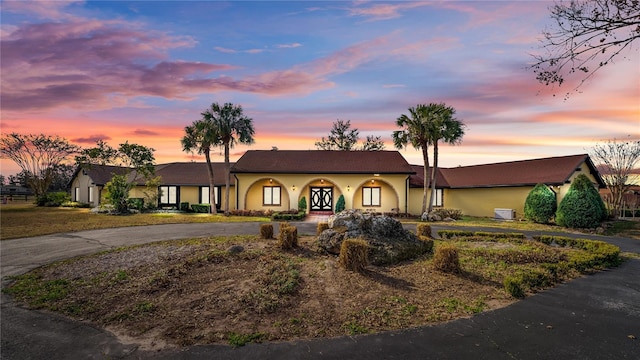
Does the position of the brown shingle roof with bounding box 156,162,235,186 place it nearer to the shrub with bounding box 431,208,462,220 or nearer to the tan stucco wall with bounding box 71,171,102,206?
the tan stucco wall with bounding box 71,171,102,206

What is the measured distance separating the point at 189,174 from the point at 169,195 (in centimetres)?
280

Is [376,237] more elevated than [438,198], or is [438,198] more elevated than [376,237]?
[438,198]

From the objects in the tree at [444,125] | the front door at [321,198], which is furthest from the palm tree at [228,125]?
the tree at [444,125]

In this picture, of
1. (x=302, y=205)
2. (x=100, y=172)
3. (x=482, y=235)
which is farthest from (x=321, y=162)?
(x=100, y=172)

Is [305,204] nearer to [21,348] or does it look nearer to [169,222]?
[169,222]

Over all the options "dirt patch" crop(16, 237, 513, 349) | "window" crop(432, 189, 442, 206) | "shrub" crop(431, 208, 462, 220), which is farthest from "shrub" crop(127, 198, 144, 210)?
"window" crop(432, 189, 442, 206)

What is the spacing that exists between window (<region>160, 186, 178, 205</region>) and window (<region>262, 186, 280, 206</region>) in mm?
9203

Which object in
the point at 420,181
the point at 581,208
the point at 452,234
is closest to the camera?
the point at 452,234

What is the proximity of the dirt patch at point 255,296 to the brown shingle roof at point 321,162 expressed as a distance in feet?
57.4

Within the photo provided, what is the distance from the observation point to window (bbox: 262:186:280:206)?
2836cm

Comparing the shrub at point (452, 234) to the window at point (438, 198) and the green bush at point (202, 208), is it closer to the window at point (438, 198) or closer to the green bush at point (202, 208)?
the window at point (438, 198)

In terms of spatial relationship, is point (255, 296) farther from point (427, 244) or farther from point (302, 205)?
point (302, 205)

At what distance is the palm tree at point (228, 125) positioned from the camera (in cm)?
2625

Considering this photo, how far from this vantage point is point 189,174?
106 feet
